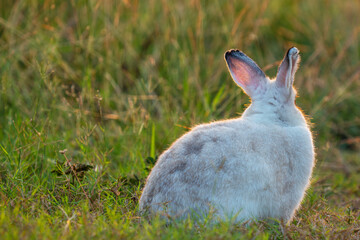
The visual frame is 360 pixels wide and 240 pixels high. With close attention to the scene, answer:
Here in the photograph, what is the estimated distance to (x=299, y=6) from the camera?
7.52m

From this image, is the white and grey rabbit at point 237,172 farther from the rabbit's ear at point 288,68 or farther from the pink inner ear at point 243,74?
the pink inner ear at point 243,74

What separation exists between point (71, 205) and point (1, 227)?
0.81 m

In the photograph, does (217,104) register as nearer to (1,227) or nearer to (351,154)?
(351,154)

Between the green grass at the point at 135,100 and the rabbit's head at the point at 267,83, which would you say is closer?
the green grass at the point at 135,100

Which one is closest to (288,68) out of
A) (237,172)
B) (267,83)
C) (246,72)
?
(267,83)

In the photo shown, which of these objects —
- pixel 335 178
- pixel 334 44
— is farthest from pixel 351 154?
pixel 334 44

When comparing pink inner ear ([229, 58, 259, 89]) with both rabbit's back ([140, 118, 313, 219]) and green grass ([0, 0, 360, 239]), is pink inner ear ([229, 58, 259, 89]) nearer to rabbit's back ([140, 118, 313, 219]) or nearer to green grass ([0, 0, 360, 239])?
rabbit's back ([140, 118, 313, 219])

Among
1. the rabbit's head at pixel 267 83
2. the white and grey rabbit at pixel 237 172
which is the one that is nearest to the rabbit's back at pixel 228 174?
the white and grey rabbit at pixel 237 172

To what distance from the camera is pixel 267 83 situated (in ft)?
12.8

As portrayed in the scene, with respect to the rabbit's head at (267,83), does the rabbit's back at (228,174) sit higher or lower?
lower

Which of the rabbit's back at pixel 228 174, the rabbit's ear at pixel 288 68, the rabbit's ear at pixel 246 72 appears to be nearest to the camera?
the rabbit's back at pixel 228 174

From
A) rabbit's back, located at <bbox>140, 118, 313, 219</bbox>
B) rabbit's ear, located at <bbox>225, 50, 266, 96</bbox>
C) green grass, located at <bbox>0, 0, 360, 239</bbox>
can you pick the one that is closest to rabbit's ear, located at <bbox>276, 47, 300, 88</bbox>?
rabbit's ear, located at <bbox>225, 50, 266, 96</bbox>

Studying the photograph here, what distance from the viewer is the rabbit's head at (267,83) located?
3.74 meters

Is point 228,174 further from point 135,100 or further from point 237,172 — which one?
point 135,100
